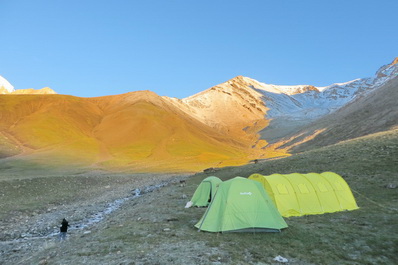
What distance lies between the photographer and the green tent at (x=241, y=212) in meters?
14.9

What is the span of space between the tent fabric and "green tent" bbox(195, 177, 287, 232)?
4127 millimetres

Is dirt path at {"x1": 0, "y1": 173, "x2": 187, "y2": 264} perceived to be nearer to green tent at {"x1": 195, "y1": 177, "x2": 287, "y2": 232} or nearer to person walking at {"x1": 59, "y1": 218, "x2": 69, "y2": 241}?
person walking at {"x1": 59, "y1": 218, "x2": 69, "y2": 241}

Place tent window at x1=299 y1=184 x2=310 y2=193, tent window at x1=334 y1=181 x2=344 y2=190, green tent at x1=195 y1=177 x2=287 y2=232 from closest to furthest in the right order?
green tent at x1=195 y1=177 x2=287 y2=232 → tent window at x1=299 y1=184 x2=310 y2=193 → tent window at x1=334 y1=181 x2=344 y2=190

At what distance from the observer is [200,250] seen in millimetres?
12133

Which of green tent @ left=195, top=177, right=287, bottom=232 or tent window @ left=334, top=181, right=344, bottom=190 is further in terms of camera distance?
tent window @ left=334, top=181, right=344, bottom=190

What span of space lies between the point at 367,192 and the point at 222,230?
15664 mm

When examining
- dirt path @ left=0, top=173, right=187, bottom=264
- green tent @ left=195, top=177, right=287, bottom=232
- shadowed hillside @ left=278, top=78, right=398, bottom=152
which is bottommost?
dirt path @ left=0, top=173, right=187, bottom=264

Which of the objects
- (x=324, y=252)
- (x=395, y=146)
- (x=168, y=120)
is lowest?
(x=324, y=252)

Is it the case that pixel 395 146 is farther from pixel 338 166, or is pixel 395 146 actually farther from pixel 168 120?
pixel 168 120

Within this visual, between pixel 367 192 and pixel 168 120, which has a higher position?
pixel 168 120

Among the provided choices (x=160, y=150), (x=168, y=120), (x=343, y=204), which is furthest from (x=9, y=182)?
(x=168, y=120)

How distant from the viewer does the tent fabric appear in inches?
773

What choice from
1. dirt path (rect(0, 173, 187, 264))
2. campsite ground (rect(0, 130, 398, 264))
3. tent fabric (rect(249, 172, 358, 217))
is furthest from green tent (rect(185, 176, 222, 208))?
dirt path (rect(0, 173, 187, 264))

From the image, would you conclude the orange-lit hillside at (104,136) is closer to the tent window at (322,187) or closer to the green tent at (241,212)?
the tent window at (322,187)
